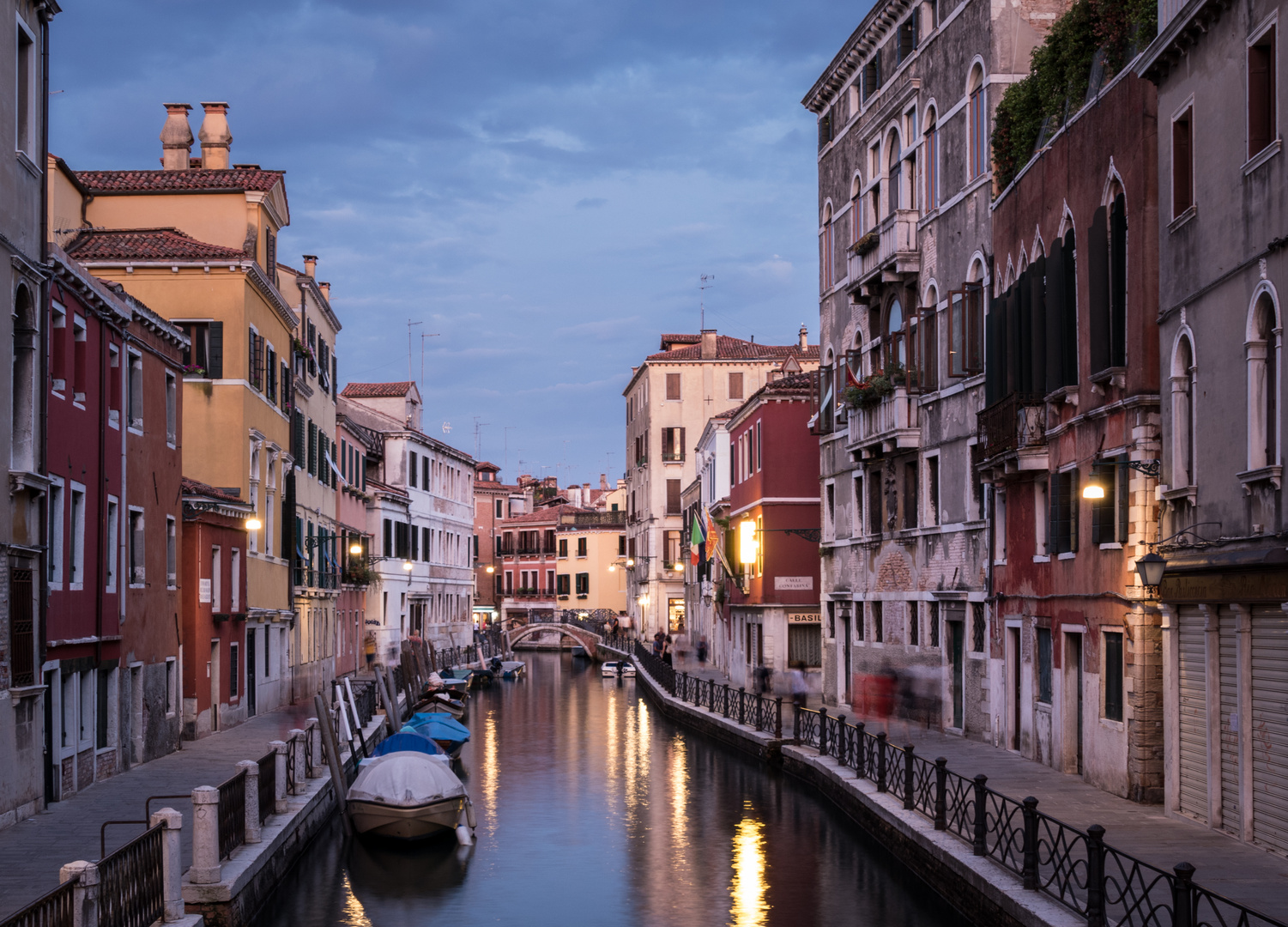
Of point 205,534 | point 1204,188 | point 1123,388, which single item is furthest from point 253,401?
point 1204,188

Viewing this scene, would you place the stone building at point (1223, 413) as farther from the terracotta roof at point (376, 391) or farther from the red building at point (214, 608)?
the terracotta roof at point (376, 391)

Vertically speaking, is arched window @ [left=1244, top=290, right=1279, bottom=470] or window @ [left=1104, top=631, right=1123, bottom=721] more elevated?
arched window @ [left=1244, top=290, right=1279, bottom=470]

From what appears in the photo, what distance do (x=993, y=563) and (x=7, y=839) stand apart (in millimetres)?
16052

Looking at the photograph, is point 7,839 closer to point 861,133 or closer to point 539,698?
point 861,133

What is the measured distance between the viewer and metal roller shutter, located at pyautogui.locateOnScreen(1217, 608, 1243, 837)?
1561cm

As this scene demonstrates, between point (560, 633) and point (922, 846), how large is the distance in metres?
72.3

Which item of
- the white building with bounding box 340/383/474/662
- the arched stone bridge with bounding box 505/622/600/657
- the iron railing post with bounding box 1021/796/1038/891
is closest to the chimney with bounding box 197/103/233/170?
the white building with bounding box 340/383/474/662

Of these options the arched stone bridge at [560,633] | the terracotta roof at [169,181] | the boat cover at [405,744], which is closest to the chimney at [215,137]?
the terracotta roof at [169,181]

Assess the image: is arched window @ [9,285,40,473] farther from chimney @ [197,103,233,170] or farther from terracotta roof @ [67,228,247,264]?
chimney @ [197,103,233,170]

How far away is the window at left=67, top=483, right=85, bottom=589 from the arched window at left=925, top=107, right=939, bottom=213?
1662 centimetres

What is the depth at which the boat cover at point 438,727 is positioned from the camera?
3234 cm

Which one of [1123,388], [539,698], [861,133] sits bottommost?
[539,698]

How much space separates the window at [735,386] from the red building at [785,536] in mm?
28763

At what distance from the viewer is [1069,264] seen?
838 inches
